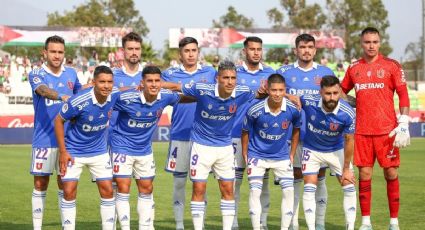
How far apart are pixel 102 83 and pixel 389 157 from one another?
4.00 meters

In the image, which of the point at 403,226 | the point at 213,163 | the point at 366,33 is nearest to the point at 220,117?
the point at 213,163

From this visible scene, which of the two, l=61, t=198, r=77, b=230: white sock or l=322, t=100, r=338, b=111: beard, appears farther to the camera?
l=322, t=100, r=338, b=111: beard

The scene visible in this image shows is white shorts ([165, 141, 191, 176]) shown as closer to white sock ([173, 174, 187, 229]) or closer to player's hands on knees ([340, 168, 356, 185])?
white sock ([173, 174, 187, 229])

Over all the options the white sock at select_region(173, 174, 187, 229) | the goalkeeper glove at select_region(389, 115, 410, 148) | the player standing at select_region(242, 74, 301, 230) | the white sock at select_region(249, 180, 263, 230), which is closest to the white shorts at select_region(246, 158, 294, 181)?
the player standing at select_region(242, 74, 301, 230)

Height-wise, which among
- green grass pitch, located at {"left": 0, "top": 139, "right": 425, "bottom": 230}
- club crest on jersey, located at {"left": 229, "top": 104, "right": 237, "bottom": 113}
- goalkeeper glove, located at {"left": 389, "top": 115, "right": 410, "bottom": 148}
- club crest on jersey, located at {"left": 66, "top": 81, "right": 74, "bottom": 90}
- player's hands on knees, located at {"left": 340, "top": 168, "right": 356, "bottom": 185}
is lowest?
green grass pitch, located at {"left": 0, "top": 139, "right": 425, "bottom": 230}

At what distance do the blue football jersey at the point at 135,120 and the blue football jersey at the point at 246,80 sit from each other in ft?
4.28

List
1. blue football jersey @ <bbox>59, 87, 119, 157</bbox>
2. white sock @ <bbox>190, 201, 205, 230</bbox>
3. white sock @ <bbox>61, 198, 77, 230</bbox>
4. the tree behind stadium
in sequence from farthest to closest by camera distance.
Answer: the tree behind stadium → white sock @ <bbox>190, 201, 205, 230</bbox> → white sock @ <bbox>61, 198, 77, 230</bbox> → blue football jersey @ <bbox>59, 87, 119, 157</bbox>

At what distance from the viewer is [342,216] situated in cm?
1288

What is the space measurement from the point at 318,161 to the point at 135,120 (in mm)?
2566

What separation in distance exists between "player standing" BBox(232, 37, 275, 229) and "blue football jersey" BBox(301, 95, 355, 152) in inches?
30.4

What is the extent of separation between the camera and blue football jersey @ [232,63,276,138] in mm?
11359

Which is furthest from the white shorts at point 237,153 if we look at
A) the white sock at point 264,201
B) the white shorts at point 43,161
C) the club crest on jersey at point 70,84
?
the white shorts at point 43,161

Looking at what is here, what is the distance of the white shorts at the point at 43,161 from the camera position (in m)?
10.5

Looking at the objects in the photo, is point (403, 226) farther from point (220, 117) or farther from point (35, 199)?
point (35, 199)
